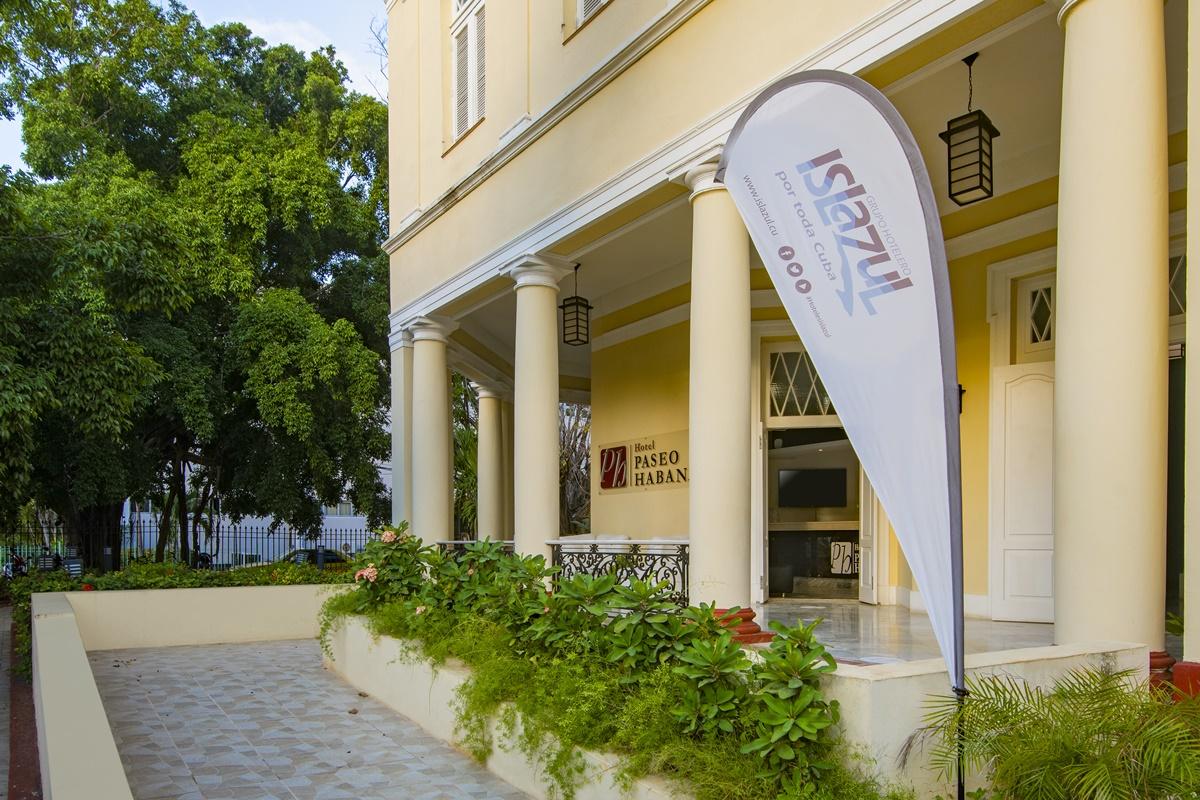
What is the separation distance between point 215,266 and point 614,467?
832cm

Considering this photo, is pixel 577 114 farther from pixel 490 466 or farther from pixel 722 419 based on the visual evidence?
pixel 490 466

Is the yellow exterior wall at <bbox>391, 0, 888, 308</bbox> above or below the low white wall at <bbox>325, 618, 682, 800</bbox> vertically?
above

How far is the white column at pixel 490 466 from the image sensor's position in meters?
17.4

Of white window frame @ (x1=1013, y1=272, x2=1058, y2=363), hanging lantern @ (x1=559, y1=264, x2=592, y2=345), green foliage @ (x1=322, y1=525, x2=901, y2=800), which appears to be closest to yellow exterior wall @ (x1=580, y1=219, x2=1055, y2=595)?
white window frame @ (x1=1013, y1=272, x2=1058, y2=363)

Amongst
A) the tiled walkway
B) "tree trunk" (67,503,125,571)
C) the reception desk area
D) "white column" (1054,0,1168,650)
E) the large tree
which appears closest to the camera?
"white column" (1054,0,1168,650)

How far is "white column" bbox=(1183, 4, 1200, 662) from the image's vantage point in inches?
177

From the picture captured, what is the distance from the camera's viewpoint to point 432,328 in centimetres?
1403

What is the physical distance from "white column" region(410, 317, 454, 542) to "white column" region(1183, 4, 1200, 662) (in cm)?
1043

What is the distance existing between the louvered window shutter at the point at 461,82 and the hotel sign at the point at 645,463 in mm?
5016

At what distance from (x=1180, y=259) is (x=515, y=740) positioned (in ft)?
21.1

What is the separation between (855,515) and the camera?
38.0 ft

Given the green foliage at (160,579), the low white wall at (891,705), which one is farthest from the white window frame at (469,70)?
the low white wall at (891,705)

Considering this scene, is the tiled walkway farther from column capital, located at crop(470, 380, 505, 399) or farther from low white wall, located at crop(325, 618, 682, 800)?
column capital, located at crop(470, 380, 505, 399)

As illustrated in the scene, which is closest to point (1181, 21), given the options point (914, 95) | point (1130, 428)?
point (914, 95)
